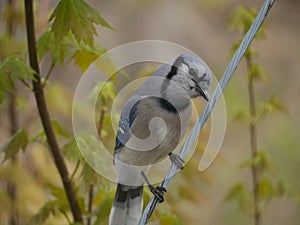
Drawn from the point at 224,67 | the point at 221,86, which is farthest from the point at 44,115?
the point at 224,67

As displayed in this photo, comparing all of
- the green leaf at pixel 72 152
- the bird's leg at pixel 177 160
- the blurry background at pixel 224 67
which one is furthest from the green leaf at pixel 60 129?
the blurry background at pixel 224 67

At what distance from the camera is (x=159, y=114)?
1.10 m

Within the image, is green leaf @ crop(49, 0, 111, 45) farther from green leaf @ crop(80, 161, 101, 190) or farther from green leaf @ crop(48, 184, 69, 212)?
green leaf @ crop(48, 184, 69, 212)

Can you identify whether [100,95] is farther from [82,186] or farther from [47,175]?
[47,175]

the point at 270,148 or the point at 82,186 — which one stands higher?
the point at 270,148

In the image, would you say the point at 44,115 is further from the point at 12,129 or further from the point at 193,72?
the point at 12,129

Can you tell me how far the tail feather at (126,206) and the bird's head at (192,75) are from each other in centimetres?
27

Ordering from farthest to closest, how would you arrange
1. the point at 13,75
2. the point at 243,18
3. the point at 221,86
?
the point at 243,18 < the point at 13,75 < the point at 221,86

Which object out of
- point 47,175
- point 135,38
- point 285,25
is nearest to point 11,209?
point 47,175

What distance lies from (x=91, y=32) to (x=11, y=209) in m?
0.88

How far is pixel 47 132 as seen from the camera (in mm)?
1286

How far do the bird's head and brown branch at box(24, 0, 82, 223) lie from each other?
11.5 inches

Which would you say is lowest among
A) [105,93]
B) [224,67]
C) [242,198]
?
[105,93]

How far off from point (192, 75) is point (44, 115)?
36cm
